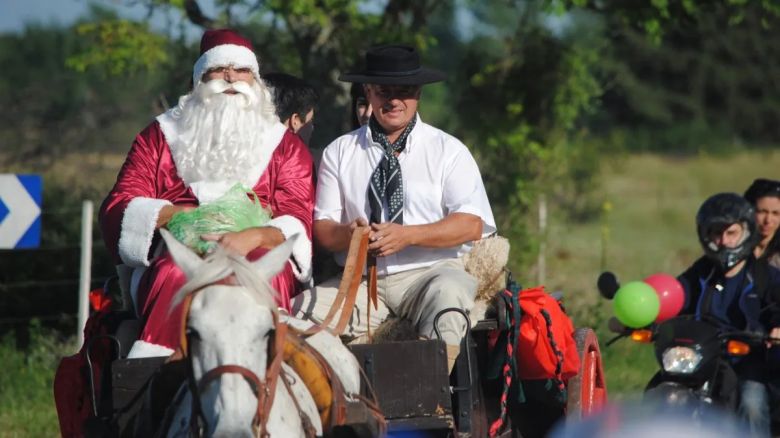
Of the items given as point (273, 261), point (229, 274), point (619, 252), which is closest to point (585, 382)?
point (273, 261)

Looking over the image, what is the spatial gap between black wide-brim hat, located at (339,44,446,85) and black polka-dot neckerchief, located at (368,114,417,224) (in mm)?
241

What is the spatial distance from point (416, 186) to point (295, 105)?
60.1 inches

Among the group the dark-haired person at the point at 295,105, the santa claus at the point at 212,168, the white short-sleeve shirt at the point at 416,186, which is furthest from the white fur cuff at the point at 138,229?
the dark-haired person at the point at 295,105

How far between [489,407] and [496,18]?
17393 mm

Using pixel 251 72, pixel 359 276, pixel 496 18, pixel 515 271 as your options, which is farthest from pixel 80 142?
pixel 496 18

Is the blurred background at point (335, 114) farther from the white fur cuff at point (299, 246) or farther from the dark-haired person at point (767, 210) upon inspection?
the white fur cuff at point (299, 246)

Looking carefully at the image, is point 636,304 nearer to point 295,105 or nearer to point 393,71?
point 393,71

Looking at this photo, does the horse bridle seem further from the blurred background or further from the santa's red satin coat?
the blurred background

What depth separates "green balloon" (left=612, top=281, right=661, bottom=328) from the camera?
267 inches

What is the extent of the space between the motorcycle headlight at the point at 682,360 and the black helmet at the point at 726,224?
64 cm

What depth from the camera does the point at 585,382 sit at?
682 centimetres

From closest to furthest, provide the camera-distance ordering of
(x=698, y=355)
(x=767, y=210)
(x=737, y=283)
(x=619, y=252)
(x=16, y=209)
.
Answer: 1. (x=698, y=355)
2. (x=737, y=283)
3. (x=767, y=210)
4. (x=16, y=209)
5. (x=619, y=252)

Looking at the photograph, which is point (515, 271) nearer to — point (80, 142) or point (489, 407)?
point (80, 142)

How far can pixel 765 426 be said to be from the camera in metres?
6.69
